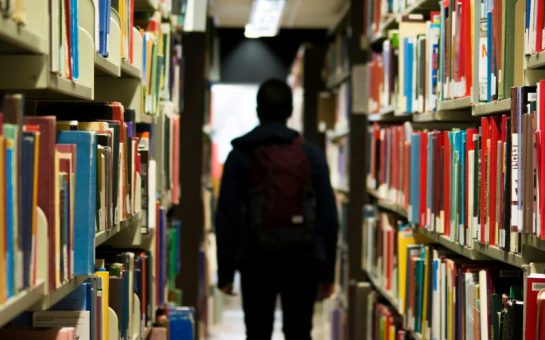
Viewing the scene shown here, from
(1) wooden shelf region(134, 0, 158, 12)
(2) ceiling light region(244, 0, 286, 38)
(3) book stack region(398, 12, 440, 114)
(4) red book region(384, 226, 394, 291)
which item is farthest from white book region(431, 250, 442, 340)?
(2) ceiling light region(244, 0, 286, 38)

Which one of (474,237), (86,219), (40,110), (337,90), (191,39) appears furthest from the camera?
(337,90)

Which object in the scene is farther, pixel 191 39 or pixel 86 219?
pixel 191 39

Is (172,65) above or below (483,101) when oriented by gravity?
above

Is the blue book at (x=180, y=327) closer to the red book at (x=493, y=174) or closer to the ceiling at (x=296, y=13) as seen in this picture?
the red book at (x=493, y=174)

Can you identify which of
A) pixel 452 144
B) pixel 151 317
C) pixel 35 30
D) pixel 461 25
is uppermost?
pixel 461 25

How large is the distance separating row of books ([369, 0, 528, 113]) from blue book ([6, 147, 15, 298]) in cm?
124

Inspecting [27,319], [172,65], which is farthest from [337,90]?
[27,319]

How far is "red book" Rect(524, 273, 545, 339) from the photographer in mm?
1884

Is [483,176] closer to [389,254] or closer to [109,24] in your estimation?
[109,24]

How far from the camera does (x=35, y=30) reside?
152 cm

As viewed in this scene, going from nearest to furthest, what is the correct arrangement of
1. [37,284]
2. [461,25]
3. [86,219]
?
[37,284], [86,219], [461,25]

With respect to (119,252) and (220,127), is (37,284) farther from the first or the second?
(220,127)

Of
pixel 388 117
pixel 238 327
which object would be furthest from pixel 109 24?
pixel 238 327

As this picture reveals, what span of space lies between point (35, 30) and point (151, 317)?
1805mm
